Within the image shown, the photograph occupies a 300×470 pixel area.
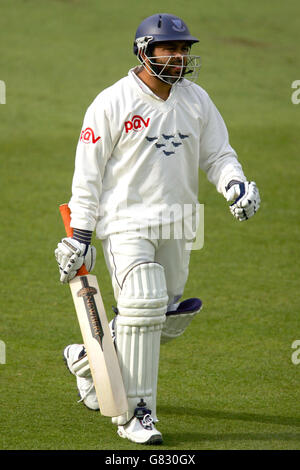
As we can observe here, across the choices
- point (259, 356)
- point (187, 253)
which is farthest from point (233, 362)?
point (187, 253)

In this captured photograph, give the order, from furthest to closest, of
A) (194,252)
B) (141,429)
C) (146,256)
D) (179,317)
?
(194,252), (179,317), (146,256), (141,429)

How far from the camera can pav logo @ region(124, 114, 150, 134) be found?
378 cm

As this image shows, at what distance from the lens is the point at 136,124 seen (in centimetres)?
379

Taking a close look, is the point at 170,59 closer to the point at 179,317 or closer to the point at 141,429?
the point at 179,317


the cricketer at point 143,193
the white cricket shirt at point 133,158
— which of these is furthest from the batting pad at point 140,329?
the white cricket shirt at point 133,158

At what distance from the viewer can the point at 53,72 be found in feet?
40.6

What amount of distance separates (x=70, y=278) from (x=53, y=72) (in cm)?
898

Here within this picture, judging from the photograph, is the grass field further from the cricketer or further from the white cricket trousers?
the white cricket trousers

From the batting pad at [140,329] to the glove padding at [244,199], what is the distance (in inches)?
15.9

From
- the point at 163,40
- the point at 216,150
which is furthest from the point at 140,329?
the point at 163,40

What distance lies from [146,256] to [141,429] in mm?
706

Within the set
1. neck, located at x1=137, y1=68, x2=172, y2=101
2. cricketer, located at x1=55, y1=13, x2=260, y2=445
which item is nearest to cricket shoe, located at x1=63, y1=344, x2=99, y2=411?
cricketer, located at x1=55, y1=13, x2=260, y2=445

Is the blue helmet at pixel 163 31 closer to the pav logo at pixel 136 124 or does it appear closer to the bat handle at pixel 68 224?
the pav logo at pixel 136 124

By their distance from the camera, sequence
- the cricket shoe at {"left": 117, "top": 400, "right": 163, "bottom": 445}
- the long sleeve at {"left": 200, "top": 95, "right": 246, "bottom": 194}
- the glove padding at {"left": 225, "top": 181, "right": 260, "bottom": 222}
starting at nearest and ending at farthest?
1. the cricket shoe at {"left": 117, "top": 400, "right": 163, "bottom": 445}
2. the glove padding at {"left": 225, "top": 181, "right": 260, "bottom": 222}
3. the long sleeve at {"left": 200, "top": 95, "right": 246, "bottom": 194}
